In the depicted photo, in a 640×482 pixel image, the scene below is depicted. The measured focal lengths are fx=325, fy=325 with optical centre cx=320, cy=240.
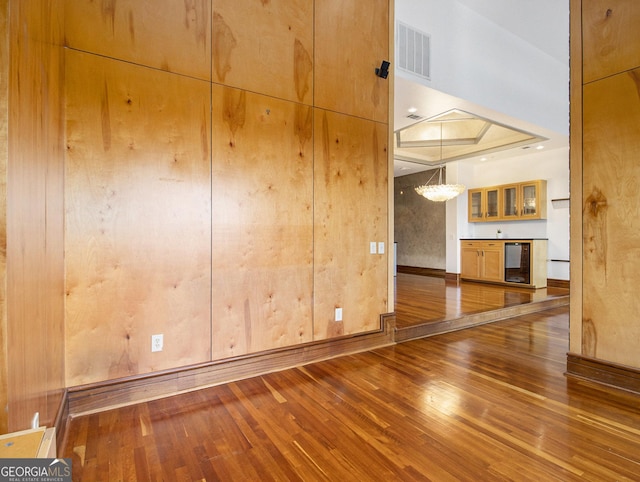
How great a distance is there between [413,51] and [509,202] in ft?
17.2

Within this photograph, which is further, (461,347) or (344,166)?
(461,347)

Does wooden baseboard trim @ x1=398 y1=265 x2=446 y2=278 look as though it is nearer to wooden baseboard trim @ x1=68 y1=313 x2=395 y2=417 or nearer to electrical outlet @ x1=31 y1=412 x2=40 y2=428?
wooden baseboard trim @ x1=68 y1=313 x2=395 y2=417

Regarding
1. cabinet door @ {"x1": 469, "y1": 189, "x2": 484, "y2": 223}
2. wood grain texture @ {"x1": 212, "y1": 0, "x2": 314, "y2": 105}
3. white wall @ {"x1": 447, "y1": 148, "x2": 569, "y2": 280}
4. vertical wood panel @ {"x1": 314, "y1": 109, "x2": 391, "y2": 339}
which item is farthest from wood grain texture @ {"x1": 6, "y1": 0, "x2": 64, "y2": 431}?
cabinet door @ {"x1": 469, "y1": 189, "x2": 484, "y2": 223}

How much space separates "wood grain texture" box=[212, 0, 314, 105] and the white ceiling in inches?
56.4

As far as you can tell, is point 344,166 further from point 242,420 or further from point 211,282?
point 242,420

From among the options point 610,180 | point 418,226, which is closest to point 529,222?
point 418,226

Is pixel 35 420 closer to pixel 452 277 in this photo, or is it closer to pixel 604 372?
pixel 604 372

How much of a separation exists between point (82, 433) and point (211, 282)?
3.93 feet

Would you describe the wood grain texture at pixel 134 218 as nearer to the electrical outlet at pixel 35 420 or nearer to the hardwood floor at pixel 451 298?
the electrical outlet at pixel 35 420

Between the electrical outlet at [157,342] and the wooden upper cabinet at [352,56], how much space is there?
2484 millimetres

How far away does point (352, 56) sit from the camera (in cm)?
337

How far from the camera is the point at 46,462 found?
0.73 m

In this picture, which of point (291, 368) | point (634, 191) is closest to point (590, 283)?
point (634, 191)

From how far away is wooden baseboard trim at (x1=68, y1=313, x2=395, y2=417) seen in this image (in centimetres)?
222
